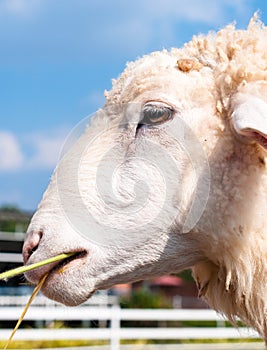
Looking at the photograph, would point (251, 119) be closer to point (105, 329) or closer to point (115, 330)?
point (115, 330)

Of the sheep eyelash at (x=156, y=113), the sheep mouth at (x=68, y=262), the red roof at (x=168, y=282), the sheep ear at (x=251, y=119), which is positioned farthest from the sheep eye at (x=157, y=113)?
the red roof at (x=168, y=282)

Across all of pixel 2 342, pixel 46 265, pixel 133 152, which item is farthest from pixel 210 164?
pixel 2 342

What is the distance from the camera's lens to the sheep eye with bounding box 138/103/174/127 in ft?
11.0

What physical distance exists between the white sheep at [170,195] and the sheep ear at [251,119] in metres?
0.06

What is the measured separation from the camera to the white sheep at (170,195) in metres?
3.25

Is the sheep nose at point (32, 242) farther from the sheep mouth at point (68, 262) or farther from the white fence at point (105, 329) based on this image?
the white fence at point (105, 329)

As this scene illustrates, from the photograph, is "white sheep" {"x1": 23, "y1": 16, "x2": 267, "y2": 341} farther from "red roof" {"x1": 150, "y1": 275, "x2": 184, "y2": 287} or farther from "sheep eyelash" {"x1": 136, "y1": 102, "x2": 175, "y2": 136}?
"red roof" {"x1": 150, "y1": 275, "x2": 184, "y2": 287}

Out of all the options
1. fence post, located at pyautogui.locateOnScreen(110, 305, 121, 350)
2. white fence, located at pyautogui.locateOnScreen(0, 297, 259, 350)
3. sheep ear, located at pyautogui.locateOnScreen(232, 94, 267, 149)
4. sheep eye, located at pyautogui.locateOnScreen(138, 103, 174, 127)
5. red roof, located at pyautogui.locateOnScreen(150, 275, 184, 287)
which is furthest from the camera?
red roof, located at pyautogui.locateOnScreen(150, 275, 184, 287)

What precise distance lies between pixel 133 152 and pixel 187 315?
305 inches

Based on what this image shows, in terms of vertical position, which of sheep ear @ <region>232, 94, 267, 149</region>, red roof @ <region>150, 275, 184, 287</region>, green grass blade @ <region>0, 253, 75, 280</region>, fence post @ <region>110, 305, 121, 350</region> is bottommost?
green grass blade @ <region>0, 253, 75, 280</region>

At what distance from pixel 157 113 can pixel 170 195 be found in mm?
381

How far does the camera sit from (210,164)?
3283 mm

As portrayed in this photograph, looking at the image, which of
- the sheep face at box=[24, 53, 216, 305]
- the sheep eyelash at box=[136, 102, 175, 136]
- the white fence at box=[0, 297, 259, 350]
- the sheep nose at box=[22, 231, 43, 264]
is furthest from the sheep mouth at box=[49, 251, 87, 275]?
the white fence at box=[0, 297, 259, 350]

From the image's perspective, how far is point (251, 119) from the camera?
2.99 meters
